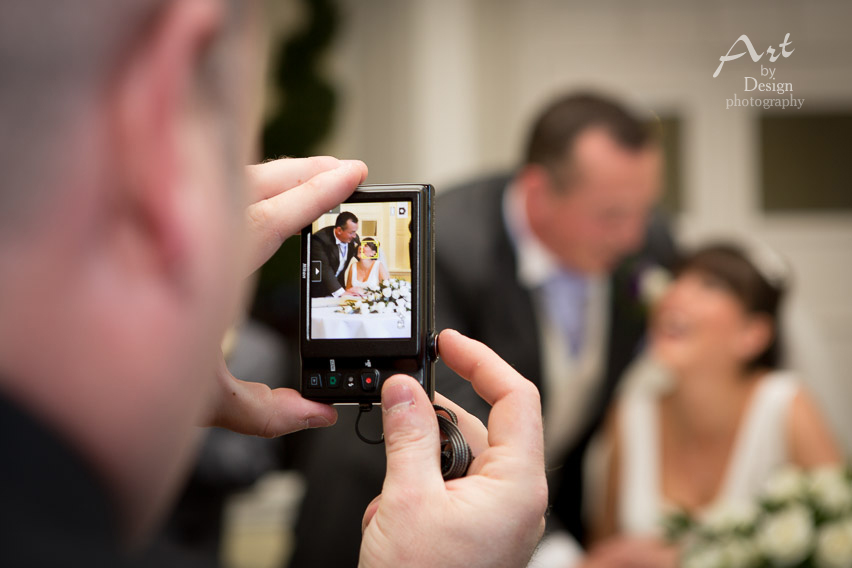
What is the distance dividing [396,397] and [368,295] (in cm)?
8

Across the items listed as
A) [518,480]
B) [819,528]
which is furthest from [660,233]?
[518,480]

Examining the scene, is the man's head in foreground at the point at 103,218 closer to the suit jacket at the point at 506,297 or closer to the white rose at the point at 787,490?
the suit jacket at the point at 506,297

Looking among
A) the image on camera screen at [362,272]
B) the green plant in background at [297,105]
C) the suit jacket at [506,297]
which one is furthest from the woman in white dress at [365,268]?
the green plant in background at [297,105]

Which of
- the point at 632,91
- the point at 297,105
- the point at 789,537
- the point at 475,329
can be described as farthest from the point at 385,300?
the point at 632,91

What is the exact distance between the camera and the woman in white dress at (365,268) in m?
0.52

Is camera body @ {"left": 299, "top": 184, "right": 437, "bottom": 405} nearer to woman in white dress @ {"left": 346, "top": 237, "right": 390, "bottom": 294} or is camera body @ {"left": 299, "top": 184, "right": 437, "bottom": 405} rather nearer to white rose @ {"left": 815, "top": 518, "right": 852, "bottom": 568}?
woman in white dress @ {"left": 346, "top": 237, "right": 390, "bottom": 294}

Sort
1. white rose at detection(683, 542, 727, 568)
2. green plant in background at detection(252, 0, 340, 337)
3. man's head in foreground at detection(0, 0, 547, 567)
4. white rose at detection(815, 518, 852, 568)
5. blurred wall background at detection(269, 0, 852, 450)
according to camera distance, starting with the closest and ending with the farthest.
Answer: man's head in foreground at detection(0, 0, 547, 567)
white rose at detection(815, 518, 852, 568)
white rose at detection(683, 542, 727, 568)
green plant in background at detection(252, 0, 340, 337)
blurred wall background at detection(269, 0, 852, 450)

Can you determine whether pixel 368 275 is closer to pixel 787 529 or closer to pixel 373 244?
pixel 373 244

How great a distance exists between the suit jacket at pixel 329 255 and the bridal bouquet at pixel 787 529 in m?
0.99

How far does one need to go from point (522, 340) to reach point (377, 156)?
5.85ft

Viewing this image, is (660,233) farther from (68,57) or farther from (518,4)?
(68,57)

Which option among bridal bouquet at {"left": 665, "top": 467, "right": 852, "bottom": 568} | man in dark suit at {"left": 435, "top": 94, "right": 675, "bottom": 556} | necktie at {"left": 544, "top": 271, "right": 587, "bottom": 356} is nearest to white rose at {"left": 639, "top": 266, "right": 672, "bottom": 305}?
man in dark suit at {"left": 435, "top": 94, "right": 675, "bottom": 556}

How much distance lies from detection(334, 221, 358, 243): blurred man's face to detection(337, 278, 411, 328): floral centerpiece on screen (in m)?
0.03

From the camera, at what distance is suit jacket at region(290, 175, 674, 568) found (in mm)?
1221
